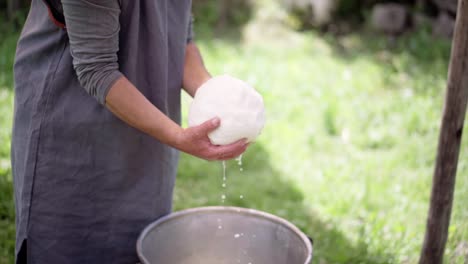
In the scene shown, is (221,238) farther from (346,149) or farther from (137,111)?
(346,149)

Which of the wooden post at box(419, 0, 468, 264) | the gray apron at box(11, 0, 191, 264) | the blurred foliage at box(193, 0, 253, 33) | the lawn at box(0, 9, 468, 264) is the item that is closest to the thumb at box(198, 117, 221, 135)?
the gray apron at box(11, 0, 191, 264)

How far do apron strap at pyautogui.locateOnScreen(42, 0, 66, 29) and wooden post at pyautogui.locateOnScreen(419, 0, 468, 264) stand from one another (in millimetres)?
1307

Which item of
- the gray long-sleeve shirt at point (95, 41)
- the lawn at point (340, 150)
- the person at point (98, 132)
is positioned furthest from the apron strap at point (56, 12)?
the lawn at point (340, 150)

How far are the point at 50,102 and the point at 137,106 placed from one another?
0.30m

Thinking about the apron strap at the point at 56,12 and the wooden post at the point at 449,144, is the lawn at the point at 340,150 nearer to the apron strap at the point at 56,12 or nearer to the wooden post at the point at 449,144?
the wooden post at the point at 449,144

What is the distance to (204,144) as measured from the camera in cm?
155

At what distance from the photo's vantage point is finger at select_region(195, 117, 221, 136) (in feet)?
4.97

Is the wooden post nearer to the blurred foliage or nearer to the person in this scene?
the person

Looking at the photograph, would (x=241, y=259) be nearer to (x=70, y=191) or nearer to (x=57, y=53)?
(x=70, y=191)

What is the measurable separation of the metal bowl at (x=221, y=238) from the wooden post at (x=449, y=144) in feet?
2.45

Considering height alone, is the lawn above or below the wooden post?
below

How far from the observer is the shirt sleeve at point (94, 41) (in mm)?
1390

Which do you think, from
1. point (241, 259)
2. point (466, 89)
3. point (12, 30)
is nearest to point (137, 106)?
point (241, 259)

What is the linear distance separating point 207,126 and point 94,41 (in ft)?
1.23
